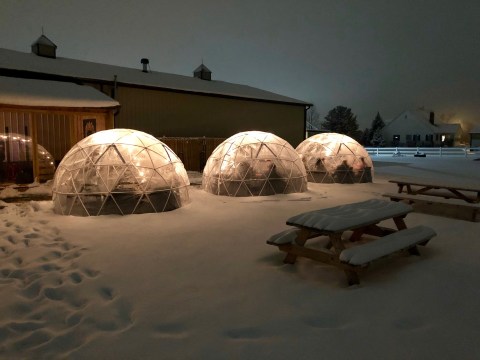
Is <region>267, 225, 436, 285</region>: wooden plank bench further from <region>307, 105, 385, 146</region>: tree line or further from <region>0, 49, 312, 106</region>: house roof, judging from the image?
<region>307, 105, 385, 146</region>: tree line

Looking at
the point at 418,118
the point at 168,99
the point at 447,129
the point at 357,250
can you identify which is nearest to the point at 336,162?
the point at 168,99

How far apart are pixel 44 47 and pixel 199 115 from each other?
25.0ft

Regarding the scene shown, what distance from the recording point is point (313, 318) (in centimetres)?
312

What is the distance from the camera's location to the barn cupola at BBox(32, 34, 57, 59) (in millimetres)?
15727

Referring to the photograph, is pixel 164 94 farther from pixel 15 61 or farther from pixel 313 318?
pixel 313 318

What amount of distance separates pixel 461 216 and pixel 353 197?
2.80 metres

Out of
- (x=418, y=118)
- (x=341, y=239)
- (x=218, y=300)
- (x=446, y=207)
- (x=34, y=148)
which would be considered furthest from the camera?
(x=418, y=118)

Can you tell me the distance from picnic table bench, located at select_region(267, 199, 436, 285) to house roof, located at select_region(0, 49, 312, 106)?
12331 millimetres

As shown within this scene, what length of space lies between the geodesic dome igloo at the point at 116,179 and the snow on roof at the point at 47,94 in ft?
11.0

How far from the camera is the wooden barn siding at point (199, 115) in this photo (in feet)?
49.7

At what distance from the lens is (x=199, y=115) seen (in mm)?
17500

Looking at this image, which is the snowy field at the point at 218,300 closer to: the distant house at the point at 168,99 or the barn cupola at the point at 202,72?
the distant house at the point at 168,99

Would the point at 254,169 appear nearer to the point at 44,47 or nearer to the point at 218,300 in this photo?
the point at 218,300

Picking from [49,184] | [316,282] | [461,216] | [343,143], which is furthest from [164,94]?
[316,282]
